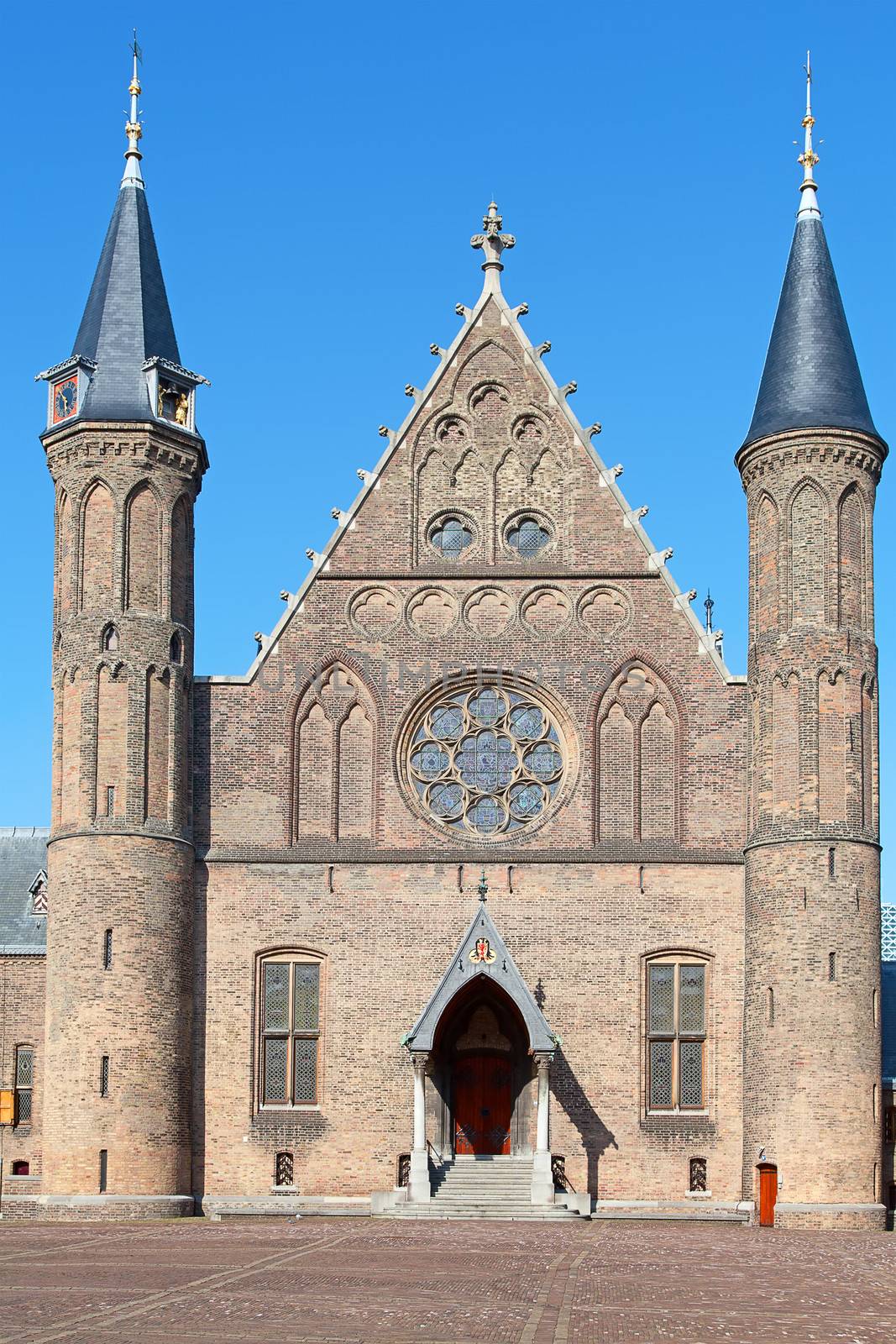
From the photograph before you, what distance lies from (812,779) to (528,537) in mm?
7788

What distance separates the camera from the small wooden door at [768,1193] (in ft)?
125

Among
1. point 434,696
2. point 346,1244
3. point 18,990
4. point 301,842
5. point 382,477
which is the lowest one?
point 346,1244

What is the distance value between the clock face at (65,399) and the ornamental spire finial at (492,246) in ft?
29.3

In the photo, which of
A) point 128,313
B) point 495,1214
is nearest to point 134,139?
point 128,313

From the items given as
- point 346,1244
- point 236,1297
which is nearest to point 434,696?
point 346,1244

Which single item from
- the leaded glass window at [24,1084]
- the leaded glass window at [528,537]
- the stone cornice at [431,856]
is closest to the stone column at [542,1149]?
the stone cornice at [431,856]

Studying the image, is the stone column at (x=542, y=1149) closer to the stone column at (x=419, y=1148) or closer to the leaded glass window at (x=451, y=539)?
the stone column at (x=419, y=1148)

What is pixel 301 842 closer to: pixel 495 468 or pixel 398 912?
pixel 398 912

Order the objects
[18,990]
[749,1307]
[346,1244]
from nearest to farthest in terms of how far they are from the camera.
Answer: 1. [749,1307]
2. [346,1244]
3. [18,990]

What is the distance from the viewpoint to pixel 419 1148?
37.8m

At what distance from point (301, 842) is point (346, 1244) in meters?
11.5

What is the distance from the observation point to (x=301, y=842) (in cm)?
4062

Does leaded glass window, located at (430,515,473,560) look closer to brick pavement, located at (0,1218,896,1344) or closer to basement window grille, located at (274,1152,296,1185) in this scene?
basement window grille, located at (274,1152,296,1185)

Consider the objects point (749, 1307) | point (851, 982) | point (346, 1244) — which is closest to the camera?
point (749, 1307)
